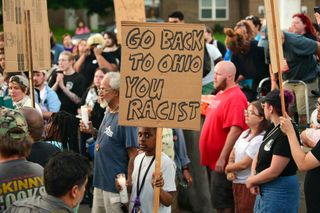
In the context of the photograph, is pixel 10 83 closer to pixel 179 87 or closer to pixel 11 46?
pixel 11 46

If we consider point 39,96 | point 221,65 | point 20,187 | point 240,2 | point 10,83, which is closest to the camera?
point 20,187

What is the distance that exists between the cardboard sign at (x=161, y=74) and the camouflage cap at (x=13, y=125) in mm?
1112

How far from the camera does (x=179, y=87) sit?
679 cm

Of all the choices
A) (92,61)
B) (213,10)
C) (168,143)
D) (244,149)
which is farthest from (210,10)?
(244,149)

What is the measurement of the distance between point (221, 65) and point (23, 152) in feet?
12.7

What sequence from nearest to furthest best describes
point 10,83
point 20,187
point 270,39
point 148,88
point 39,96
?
point 20,187, point 148,88, point 270,39, point 10,83, point 39,96

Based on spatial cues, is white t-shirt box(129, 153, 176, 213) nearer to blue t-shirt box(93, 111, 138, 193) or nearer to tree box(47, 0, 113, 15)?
blue t-shirt box(93, 111, 138, 193)

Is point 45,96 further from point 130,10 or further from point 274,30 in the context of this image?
point 274,30

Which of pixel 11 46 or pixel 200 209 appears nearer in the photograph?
pixel 11 46

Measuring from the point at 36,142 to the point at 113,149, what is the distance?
1411 mm

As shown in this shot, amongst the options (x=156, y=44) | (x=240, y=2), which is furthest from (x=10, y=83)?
(x=240, y=2)

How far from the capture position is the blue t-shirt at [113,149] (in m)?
7.93

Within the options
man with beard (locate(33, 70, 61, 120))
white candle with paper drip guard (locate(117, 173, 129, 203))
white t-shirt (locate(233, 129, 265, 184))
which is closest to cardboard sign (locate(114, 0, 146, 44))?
white t-shirt (locate(233, 129, 265, 184))

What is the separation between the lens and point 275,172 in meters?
7.43
